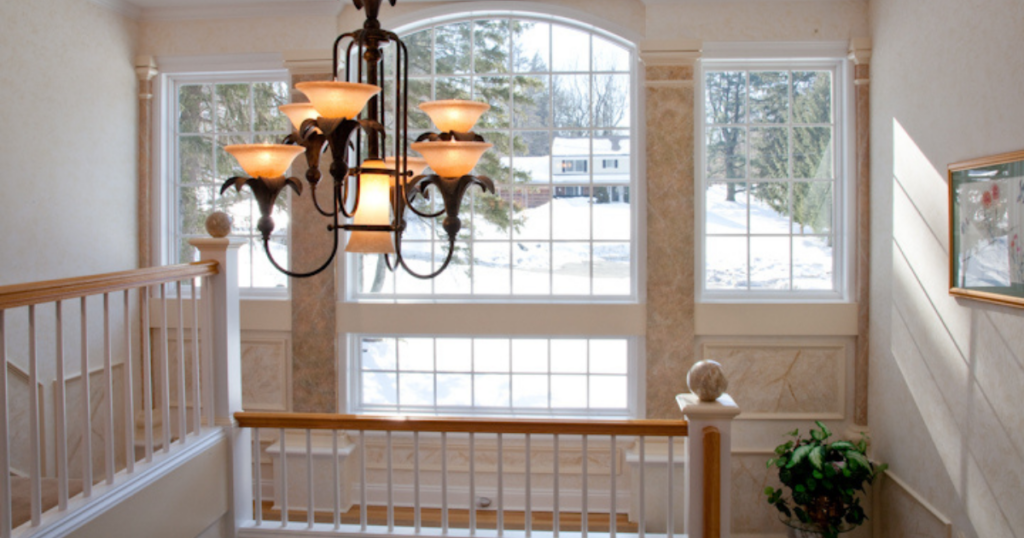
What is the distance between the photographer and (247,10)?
178 inches

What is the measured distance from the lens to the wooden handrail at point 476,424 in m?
2.81

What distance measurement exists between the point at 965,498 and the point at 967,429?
302mm

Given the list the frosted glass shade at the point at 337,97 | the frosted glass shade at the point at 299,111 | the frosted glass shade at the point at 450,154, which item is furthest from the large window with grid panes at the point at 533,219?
the frosted glass shade at the point at 337,97

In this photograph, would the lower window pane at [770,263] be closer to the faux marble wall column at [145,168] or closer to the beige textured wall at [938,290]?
the beige textured wall at [938,290]

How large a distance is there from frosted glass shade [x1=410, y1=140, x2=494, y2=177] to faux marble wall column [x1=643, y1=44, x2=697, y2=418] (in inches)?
101

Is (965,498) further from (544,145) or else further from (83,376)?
(83,376)

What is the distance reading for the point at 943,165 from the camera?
3.37m

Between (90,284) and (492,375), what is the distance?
8.93 ft

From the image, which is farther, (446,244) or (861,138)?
(446,244)

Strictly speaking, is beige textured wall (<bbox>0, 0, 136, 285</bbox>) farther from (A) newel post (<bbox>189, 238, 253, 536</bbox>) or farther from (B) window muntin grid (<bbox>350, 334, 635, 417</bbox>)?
(B) window muntin grid (<bbox>350, 334, 635, 417</bbox>)

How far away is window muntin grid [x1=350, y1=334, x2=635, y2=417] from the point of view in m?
4.58

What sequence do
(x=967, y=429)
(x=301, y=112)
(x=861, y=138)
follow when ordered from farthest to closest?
1. (x=861, y=138)
2. (x=967, y=429)
3. (x=301, y=112)

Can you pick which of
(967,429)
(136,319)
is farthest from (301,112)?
(136,319)

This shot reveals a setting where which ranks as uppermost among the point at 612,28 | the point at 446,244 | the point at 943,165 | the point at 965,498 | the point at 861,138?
the point at 612,28
